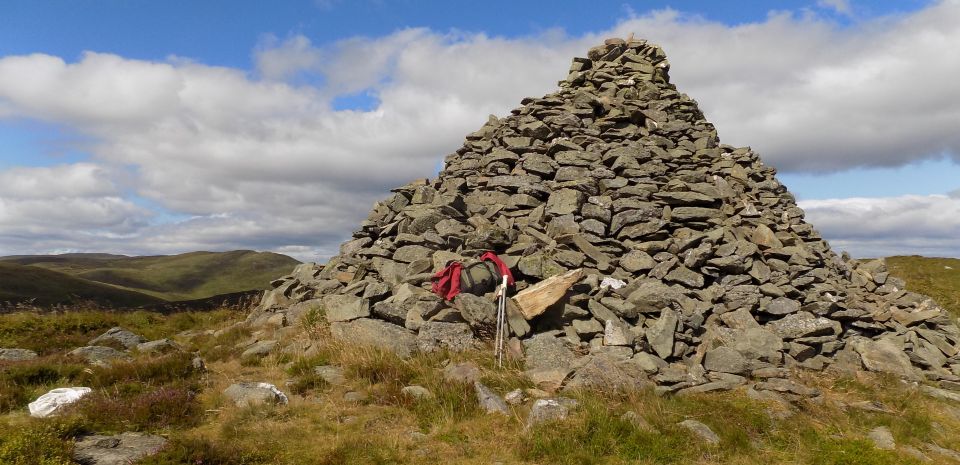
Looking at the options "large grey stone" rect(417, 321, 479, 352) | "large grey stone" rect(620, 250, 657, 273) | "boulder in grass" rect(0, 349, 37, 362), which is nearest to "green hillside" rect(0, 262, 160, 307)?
"boulder in grass" rect(0, 349, 37, 362)

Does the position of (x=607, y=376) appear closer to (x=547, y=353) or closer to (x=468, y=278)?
(x=547, y=353)

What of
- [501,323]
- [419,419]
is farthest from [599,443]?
[501,323]

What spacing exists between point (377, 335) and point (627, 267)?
24.2 ft

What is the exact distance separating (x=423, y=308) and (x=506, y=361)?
9.00 ft

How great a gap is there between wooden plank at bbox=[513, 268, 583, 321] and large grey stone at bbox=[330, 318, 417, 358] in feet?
9.23

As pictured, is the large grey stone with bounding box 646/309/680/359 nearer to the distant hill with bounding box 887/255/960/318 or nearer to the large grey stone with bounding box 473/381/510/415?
the large grey stone with bounding box 473/381/510/415

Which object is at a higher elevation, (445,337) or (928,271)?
(928,271)

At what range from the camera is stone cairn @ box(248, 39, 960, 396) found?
12.2 meters

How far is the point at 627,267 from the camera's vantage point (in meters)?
15.0

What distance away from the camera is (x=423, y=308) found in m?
13.1

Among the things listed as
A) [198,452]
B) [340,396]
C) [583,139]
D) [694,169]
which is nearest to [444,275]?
[340,396]

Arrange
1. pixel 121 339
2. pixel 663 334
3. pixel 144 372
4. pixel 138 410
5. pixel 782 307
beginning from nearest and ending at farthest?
pixel 138 410
pixel 144 372
pixel 663 334
pixel 782 307
pixel 121 339

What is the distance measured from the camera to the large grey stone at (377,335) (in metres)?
12.1

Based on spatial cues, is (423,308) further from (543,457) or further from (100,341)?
(100,341)
